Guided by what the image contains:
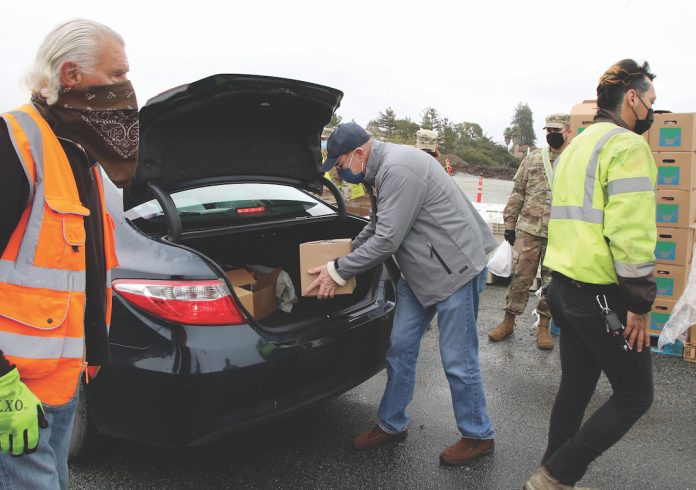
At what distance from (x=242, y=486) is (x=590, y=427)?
1563 millimetres

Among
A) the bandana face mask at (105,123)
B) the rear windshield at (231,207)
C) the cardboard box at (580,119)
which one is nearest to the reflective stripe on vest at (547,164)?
the cardboard box at (580,119)

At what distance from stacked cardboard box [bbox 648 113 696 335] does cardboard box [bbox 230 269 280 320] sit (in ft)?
10.1

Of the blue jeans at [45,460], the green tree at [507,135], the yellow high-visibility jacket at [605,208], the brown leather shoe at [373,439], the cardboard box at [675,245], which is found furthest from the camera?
the green tree at [507,135]

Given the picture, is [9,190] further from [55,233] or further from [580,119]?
[580,119]

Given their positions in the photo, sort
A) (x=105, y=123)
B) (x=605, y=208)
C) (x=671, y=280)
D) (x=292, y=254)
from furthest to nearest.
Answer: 1. (x=671, y=280)
2. (x=292, y=254)
3. (x=605, y=208)
4. (x=105, y=123)

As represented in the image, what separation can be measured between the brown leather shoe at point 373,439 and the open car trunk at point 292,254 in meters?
0.66

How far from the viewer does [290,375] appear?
2.38 m

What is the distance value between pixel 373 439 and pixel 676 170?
315cm

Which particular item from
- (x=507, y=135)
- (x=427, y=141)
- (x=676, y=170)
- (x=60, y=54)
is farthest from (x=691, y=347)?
(x=507, y=135)

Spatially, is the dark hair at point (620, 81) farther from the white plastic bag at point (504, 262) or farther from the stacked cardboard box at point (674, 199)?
the white plastic bag at point (504, 262)

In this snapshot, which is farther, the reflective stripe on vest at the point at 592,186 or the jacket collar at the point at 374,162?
the jacket collar at the point at 374,162

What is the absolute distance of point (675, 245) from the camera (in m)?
4.24

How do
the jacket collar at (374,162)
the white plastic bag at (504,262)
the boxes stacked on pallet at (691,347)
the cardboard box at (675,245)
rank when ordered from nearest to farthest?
Answer: the jacket collar at (374,162) → the boxes stacked on pallet at (691,347) → the cardboard box at (675,245) → the white plastic bag at (504,262)

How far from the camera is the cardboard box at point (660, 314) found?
431cm
